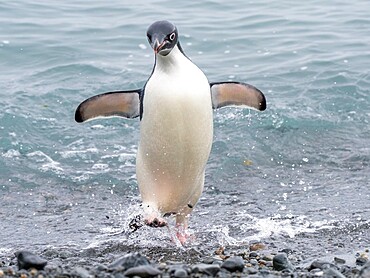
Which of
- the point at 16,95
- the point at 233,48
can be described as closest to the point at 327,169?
the point at 16,95

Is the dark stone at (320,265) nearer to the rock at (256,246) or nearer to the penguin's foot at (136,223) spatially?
the rock at (256,246)

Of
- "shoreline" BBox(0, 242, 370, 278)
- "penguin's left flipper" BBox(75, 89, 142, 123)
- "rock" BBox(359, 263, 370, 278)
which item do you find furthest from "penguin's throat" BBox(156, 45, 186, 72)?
"rock" BBox(359, 263, 370, 278)

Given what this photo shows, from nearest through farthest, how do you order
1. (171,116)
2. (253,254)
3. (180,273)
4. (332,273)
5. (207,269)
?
(180,273) < (207,269) < (332,273) < (253,254) < (171,116)

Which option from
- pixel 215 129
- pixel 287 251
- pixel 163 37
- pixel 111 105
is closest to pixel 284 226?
pixel 287 251

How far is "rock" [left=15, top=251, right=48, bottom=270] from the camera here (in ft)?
17.1

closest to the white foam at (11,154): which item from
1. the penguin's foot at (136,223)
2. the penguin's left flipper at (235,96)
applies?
the penguin's foot at (136,223)

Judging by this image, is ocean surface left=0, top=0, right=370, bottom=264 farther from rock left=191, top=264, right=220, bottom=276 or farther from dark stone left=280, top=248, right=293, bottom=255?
rock left=191, top=264, right=220, bottom=276

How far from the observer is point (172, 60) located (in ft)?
20.1

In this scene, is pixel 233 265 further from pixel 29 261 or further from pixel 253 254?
pixel 29 261

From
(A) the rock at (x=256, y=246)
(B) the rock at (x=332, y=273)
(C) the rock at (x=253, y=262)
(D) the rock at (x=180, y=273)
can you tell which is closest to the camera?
(D) the rock at (x=180, y=273)

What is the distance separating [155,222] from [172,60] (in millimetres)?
1118

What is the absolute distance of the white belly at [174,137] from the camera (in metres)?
6.18

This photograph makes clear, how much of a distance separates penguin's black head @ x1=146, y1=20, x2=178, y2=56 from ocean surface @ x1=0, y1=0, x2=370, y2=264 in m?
1.47

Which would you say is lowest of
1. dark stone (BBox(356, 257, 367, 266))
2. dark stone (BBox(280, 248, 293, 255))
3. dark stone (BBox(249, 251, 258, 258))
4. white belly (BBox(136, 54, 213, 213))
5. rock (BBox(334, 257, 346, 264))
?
dark stone (BBox(280, 248, 293, 255))
